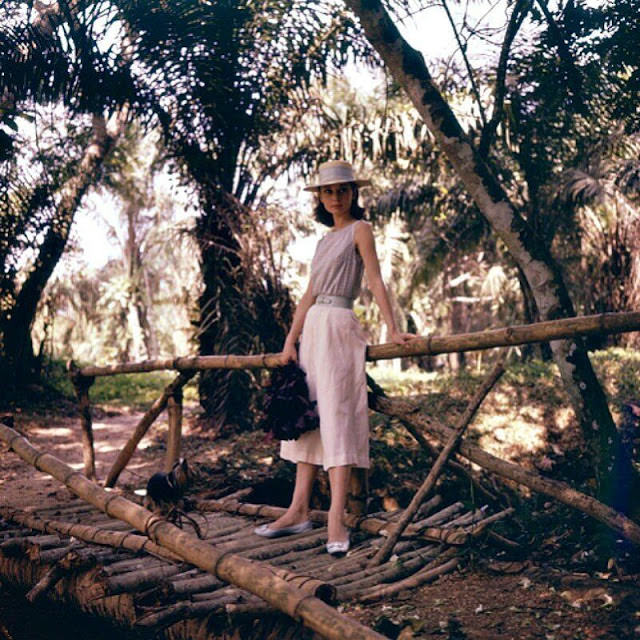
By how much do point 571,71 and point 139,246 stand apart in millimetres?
23619

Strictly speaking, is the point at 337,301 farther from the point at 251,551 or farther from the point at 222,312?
the point at 222,312

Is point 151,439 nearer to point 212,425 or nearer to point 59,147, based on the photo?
point 212,425

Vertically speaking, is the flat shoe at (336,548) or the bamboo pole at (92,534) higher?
the bamboo pole at (92,534)

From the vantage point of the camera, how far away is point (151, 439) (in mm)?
10344

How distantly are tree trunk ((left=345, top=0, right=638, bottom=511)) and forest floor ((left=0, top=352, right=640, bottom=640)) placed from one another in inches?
19.6

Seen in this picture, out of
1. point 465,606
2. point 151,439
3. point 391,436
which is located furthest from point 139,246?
point 465,606

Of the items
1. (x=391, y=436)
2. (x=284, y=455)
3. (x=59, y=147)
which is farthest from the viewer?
(x=59, y=147)

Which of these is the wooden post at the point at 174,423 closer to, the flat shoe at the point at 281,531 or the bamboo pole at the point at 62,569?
the flat shoe at the point at 281,531

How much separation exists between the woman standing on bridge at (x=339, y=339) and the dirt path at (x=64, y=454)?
7.56ft

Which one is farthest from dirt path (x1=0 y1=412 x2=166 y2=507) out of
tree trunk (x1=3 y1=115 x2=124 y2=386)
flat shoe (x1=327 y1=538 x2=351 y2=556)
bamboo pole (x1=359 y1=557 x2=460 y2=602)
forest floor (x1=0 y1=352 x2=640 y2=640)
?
bamboo pole (x1=359 y1=557 x2=460 y2=602)

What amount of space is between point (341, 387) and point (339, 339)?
0.26 metres

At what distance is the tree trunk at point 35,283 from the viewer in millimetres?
11484

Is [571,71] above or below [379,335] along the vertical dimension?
above

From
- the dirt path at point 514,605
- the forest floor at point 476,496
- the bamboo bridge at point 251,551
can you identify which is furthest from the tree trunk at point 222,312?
the dirt path at point 514,605
